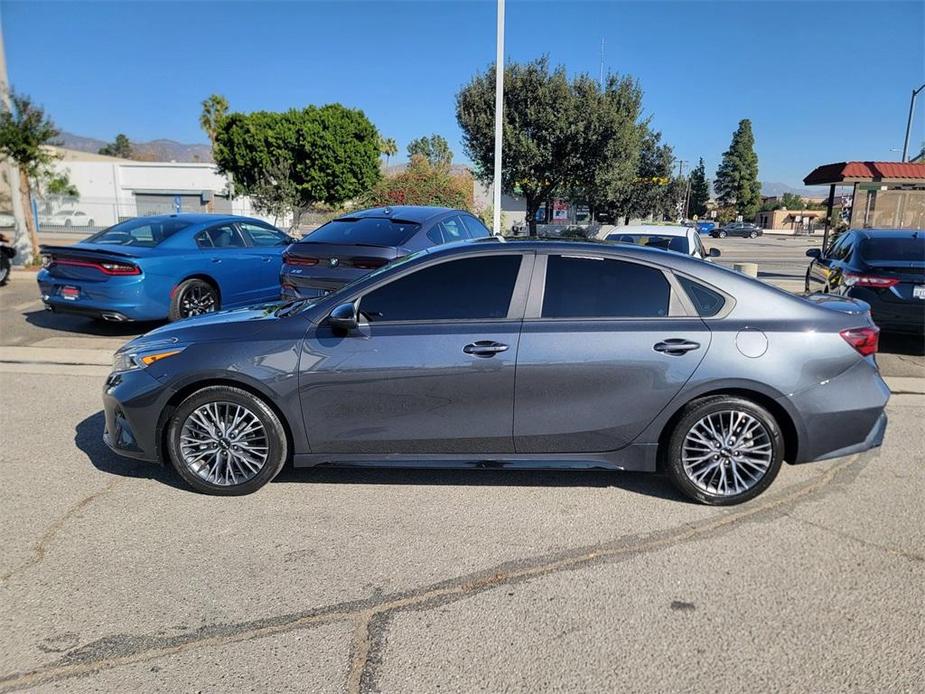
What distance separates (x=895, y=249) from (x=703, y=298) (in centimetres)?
588

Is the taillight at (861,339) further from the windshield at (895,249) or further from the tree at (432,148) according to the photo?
the tree at (432,148)

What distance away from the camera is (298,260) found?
23.6 feet

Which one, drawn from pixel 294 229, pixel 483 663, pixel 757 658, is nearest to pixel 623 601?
pixel 757 658

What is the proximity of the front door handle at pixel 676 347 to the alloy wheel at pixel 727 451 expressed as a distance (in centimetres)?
42

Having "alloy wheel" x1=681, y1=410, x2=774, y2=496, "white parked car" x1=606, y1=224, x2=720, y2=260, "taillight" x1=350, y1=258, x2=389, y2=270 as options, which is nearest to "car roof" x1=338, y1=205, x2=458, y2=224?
"taillight" x1=350, y1=258, x2=389, y2=270

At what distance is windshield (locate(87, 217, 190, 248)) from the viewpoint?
8.61 meters

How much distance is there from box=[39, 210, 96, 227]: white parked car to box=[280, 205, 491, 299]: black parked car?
33988 mm

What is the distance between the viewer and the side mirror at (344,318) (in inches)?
150

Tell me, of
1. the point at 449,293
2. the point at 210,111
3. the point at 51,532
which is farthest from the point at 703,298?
the point at 210,111

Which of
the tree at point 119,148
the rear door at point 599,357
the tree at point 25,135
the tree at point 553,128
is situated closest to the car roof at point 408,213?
the rear door at point 599,357

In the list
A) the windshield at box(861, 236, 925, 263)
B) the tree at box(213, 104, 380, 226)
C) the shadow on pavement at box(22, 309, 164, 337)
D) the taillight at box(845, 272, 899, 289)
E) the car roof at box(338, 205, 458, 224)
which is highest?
the tree at box(213, 104, 380, 226)

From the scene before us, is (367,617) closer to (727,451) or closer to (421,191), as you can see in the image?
(727,451)

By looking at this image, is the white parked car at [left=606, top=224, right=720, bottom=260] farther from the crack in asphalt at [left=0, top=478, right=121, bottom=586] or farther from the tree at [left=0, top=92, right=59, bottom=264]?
the tree at [left=0, top=92, right=59, bottom=264]

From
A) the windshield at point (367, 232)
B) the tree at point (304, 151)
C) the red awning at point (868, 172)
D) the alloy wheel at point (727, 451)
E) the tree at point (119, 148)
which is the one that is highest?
the tree at point (119, 148)
